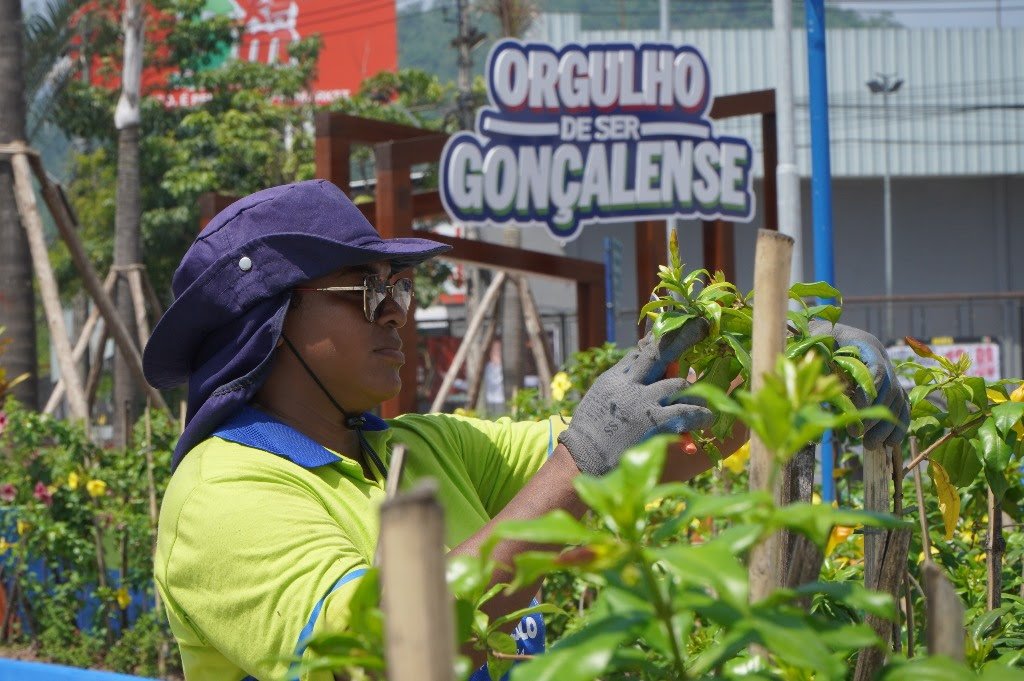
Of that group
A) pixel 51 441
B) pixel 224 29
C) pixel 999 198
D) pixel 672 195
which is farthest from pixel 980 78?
pixel 51 441

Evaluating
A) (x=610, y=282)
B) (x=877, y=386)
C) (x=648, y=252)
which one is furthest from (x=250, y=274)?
(x=610, y=282)

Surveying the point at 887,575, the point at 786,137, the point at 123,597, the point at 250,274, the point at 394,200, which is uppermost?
the point at 786,137

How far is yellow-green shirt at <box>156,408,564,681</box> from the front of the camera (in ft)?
5.11

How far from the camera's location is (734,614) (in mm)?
894

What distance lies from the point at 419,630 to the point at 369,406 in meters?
1.25

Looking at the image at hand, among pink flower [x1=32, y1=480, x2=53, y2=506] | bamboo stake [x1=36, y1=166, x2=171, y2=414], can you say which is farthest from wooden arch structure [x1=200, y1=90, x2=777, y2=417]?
pink flower [x1=32, y1=480, x2=53, y2=506]

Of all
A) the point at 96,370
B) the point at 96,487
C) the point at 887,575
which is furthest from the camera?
the point at 96,370

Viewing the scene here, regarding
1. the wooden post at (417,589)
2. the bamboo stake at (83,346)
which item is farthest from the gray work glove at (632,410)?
the bamboo stake at (83,346)

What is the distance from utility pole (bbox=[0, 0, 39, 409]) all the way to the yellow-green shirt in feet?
20.1

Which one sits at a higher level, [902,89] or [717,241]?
[902,89]

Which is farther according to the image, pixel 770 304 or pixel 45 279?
pixel 45 279

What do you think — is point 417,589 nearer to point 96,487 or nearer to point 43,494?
point 96,487

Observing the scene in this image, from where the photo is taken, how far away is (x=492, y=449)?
2.24 m

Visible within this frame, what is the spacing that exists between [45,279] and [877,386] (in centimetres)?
600
